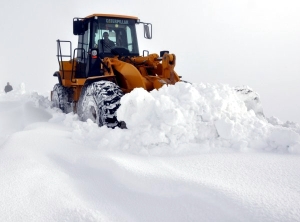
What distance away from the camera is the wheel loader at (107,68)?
201 inches

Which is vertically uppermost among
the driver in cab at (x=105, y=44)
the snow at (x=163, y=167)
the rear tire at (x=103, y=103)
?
the driver in cab at (x=105, y=44)

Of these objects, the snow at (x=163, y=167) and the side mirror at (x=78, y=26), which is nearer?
the snow at (x=163, y=167)

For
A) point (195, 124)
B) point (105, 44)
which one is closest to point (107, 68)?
point (105, 44)

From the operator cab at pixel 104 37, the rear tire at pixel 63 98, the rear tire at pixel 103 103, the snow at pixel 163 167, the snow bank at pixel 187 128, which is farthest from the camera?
the rear tire at pixel 63 98

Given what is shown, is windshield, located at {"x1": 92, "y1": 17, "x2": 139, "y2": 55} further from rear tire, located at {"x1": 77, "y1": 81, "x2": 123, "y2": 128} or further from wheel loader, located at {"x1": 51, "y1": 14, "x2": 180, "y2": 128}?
rear tire, located at {"x1": 77, "y1": 81, "x2": 123, "y2": 128}

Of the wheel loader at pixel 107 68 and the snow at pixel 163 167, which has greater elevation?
the wheel loader at pixel 107 68

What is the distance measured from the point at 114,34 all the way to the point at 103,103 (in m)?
2.64

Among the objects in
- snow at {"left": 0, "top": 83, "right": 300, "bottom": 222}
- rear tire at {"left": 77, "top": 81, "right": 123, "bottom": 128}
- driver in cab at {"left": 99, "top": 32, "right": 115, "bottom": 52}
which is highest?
driver in cab at {"left": 99, "top": 32, "right": 115, "bottom": 52}

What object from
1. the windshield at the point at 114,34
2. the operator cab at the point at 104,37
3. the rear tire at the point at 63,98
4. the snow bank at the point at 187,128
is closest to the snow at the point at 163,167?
the snow bank at the point at 187,128

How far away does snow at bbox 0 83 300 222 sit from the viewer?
2.28 m

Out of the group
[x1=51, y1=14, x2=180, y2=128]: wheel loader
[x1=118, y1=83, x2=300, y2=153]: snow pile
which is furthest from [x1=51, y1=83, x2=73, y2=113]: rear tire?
[x1=118, y1=83, x2=300, y2=153]: snow pile

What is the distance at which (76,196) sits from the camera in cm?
259

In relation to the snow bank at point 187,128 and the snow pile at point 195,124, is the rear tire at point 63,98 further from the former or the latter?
the snow pile at point 195,124

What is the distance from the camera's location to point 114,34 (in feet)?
22.9
